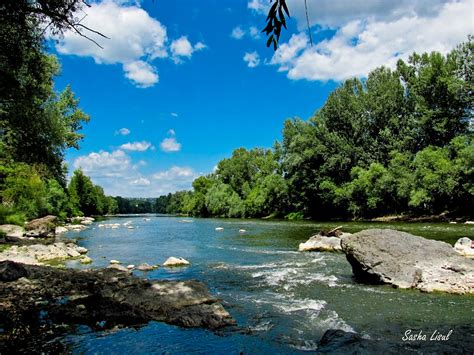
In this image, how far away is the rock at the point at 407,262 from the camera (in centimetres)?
1265

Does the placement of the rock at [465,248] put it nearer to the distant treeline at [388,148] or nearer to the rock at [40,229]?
the distant treeline at [388,148]

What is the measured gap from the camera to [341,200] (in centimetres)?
6219

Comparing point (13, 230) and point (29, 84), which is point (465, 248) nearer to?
point (29, 84)

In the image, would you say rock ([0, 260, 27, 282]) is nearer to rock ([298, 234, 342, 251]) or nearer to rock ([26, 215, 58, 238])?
rock ([298, 234, 342, 251])

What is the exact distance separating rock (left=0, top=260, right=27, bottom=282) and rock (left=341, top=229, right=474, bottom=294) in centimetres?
1194

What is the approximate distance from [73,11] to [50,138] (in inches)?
355

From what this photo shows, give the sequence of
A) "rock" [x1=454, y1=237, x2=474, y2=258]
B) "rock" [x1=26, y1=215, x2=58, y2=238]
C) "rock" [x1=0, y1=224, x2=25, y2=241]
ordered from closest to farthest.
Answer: "rock" [x1=454, y1=237, x2=474, y2=258] < "rock" [x1=0, y1=224, x2=25, y2=241] < "rock" [x1=26, y1=215, x2=58, y2=238]

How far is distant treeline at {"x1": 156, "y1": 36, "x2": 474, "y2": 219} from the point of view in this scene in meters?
48.4

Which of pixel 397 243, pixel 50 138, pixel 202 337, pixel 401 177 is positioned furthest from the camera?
pixel 401 177

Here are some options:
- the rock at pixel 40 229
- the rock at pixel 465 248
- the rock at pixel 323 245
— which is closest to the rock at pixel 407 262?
the rock at pixel 465 248

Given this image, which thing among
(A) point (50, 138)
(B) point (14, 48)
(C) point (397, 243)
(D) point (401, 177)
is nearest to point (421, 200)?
(D) point (401, 177)

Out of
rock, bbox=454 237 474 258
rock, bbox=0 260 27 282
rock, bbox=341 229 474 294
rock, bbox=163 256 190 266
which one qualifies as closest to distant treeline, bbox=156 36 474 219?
rock, bbox=454 237 474 258

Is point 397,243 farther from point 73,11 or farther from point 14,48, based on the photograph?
point 14,48

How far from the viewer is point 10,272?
12.6 meters
